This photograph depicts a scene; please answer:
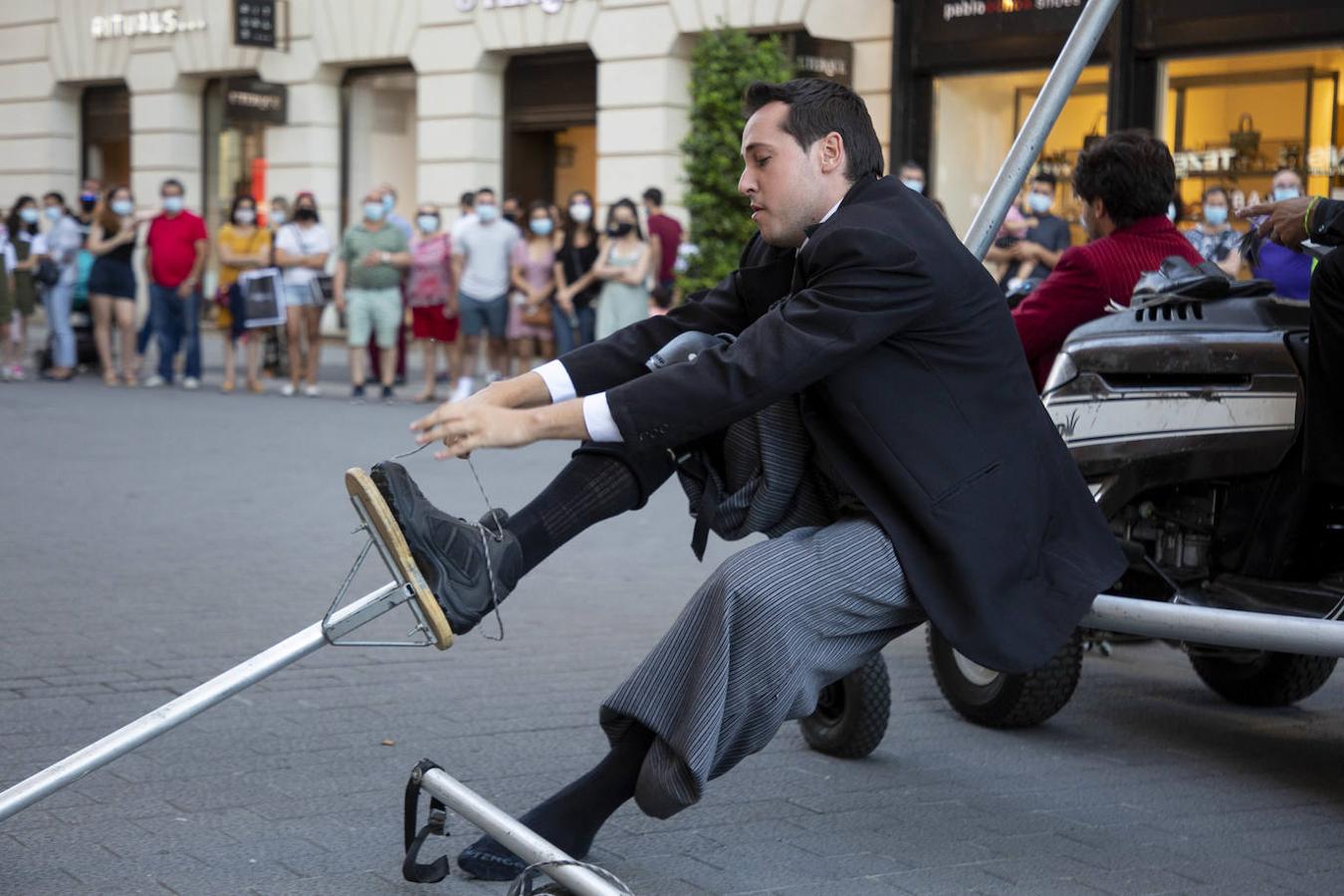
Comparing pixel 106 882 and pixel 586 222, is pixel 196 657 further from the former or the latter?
pixel 586 222

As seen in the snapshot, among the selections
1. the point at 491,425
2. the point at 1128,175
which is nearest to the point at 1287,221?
the point at 1128,175

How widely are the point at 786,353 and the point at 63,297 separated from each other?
54.1 ft

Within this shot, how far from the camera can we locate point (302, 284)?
17.3 meters

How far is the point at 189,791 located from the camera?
428 cm

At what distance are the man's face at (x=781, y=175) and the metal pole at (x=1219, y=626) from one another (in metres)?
1.09

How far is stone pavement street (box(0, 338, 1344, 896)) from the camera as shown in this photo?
383 centimetres

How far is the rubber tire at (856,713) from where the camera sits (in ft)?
15.5

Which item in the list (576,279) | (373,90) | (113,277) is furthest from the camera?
(373,90)

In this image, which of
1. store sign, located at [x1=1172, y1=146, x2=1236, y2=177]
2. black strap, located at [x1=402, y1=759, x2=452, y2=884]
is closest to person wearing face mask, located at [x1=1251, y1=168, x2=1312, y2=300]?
black strap, located at [x1=402, y1=759, x2=452, y2=884]

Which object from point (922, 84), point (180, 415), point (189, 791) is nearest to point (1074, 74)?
point (189, 791)

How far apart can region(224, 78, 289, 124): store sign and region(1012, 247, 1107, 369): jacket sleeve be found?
1874cm

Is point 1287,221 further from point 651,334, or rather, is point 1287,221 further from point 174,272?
point 174,272

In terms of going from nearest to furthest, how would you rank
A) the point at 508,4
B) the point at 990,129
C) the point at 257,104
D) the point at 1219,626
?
the point at 1219,626, the point at 990,129, the point at 508,4, the point at 257,104

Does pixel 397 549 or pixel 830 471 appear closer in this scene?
pixel 397 549
